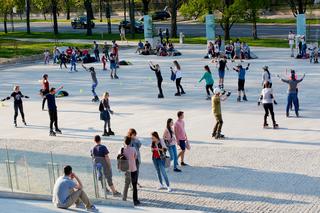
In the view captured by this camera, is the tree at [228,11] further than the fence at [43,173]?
Yes

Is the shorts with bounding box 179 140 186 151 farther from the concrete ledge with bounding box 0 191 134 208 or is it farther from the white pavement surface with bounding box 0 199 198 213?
the white pavement surface with bounding box 0 199 198 213

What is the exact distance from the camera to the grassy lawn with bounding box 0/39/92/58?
45281 millimetres

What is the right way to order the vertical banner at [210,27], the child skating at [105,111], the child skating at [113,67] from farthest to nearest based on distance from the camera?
the vertical banner at [210,27], the child skating at [113,67], the child skating at [105,111]

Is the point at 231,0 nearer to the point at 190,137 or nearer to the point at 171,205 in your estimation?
the point at 190,137

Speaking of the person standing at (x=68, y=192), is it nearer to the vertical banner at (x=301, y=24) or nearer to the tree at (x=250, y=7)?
the vertical banner at (x=301, y=24)

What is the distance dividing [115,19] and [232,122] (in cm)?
5988

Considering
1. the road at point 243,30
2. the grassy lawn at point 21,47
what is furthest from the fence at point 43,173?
the road at point 243,30

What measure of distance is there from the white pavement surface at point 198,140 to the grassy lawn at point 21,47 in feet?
32.3

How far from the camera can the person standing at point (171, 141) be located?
15664 millimetres

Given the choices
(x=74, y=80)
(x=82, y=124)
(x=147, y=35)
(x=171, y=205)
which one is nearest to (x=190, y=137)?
(x=82, y=124)

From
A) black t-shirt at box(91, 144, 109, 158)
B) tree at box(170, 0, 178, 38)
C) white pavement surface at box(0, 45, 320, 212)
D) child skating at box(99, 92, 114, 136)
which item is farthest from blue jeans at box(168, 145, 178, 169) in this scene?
tree at box(170, 0, 178, 38)

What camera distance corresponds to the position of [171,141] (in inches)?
623

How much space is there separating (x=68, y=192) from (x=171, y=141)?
3.34 metres

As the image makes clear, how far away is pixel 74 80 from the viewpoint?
3344 cm
